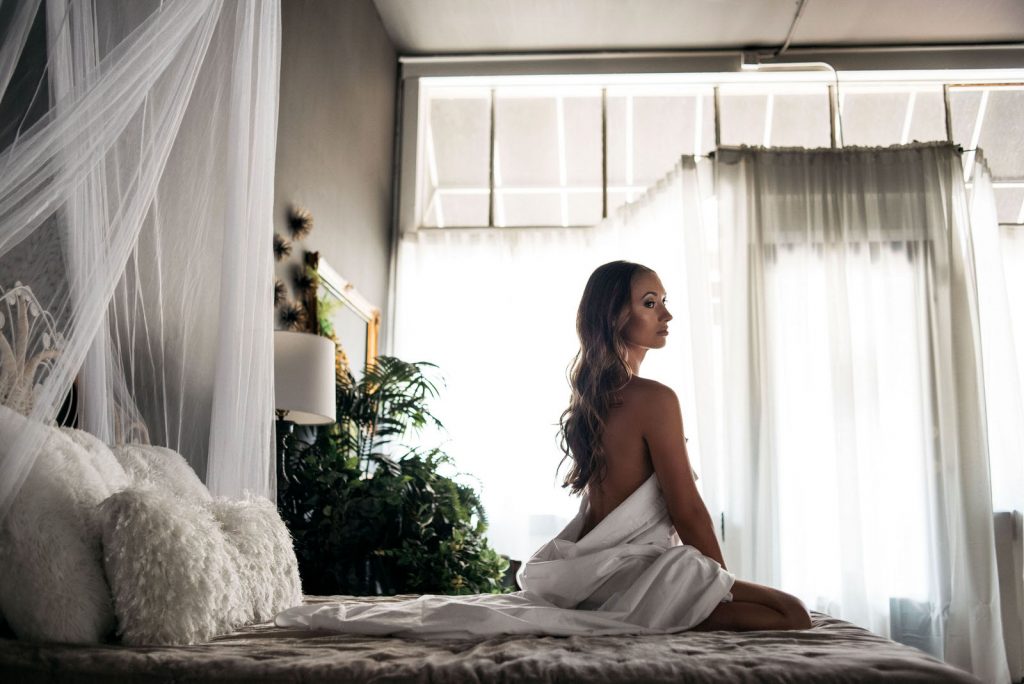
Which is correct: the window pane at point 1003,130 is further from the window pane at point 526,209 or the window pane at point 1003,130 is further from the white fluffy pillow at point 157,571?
the white fluffy pillow at point 157,571

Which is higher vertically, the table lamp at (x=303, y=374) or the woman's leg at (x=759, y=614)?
the table lamp at (x=303, y=374)

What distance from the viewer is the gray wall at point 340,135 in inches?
155

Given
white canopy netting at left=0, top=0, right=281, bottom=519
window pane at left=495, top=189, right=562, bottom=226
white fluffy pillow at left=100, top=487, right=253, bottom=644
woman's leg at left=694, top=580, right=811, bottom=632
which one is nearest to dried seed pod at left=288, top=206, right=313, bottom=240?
white canopy netting at left=0, top=0, right=281, bottom=519

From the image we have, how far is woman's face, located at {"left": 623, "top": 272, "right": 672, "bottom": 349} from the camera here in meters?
2.37

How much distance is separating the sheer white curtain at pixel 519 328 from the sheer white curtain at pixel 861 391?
329 mm

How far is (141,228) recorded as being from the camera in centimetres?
203

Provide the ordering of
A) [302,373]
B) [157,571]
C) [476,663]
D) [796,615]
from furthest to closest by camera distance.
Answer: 1. [302,373]
2. [796,615]
3. [157,571]
4. [476,663]

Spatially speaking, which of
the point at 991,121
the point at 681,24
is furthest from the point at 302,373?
the point at 991,121

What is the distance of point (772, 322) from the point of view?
5.09 meters

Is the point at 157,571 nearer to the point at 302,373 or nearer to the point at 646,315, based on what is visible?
the point at 646,315

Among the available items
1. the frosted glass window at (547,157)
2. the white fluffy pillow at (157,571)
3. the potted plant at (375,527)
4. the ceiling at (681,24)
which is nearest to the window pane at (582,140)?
the frosted glass window at (547,157)

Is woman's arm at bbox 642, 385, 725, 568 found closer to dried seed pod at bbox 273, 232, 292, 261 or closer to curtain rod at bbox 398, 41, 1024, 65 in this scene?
dried seed pod at bbox 273, 232, 292, 261

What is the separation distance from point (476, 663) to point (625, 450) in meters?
0.89

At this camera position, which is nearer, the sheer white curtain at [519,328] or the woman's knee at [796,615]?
the woman's knee at [796,615]
